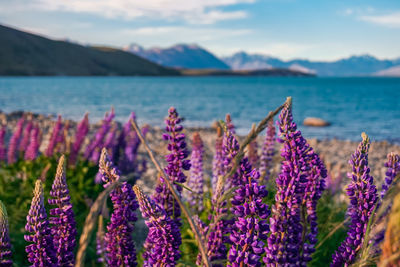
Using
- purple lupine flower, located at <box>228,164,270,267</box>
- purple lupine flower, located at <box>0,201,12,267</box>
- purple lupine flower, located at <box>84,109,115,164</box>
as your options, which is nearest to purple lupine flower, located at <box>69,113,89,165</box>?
purple lupine flower, located at <box>84,109,115,164</box>

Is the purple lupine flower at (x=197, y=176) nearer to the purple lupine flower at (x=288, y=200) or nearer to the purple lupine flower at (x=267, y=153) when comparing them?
the purple lupine flower at (x=267, y=153)

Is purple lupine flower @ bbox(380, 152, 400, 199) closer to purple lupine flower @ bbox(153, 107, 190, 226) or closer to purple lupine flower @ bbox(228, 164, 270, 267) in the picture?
purple lupine flower @ bbox(228, 164, 270, 267)

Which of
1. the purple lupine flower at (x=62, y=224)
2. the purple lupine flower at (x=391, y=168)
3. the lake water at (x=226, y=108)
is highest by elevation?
the purple lupine flower at (x=391, y=168)

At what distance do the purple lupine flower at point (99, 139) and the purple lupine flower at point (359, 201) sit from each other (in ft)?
20.9

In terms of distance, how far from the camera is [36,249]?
150cm


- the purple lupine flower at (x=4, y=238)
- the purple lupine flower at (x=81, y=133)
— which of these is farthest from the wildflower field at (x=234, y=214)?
the purple lupine flower at (x=81, y=133)

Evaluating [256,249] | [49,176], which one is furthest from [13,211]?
[256,249]

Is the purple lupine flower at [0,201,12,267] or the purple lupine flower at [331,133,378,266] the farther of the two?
the purple lupine flower at [331,133,378,266]

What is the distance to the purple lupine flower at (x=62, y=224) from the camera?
1.68 m

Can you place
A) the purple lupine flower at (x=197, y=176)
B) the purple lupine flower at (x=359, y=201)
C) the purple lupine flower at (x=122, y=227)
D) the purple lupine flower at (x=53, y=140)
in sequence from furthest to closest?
the purple lupine flower at (x=53, y=140), the purple lupine flower at (x=197, y=176), the purple lupine flower at (x=122, y=227), the purple lupine flower at (x=359, y=201)

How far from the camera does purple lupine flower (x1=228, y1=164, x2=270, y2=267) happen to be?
137 cm

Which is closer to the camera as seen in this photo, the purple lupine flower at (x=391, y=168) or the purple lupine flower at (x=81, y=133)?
the purple lupine flower at (x=391, y=168)

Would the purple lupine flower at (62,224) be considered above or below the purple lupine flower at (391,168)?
below

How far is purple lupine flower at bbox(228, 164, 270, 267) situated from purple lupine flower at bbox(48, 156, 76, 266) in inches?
29.5
